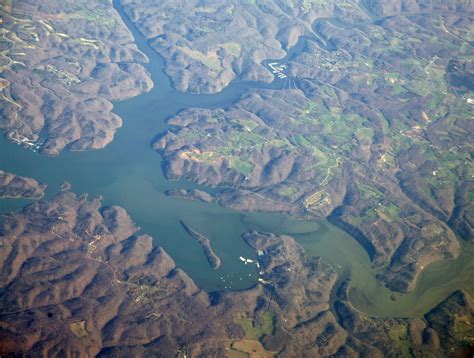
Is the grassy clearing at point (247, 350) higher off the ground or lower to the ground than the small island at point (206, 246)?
lower

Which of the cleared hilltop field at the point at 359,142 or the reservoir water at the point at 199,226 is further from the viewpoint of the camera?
the cleared hilltop field at the point at 359,142

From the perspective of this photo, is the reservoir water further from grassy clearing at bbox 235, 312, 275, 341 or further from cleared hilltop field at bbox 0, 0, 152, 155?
grassy clearing at bbox 235, 312, 275, 341

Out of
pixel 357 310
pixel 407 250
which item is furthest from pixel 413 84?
pixel 357 310

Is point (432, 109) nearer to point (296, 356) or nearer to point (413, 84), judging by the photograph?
point (413, 84)

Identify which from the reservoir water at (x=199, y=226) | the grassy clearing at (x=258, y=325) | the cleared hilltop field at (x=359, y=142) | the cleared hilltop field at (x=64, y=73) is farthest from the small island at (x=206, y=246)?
the cleared hilltop field at (x=64, y=73)

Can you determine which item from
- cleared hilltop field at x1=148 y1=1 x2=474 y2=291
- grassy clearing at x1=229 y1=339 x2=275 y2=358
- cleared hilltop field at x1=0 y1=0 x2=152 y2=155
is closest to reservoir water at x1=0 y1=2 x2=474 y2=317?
cleared hilltop field at x1=148 y1=1 x2=474 y2=291

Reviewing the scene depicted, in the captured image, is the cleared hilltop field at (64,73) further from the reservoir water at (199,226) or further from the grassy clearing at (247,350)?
the grassy clearing at (247,350)

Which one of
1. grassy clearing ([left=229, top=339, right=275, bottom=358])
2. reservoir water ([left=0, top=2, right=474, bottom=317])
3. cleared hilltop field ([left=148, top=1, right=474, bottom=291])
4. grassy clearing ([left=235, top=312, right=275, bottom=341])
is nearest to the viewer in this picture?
grassy clearing ([left=229, top=339, right=275, bottom=358])
